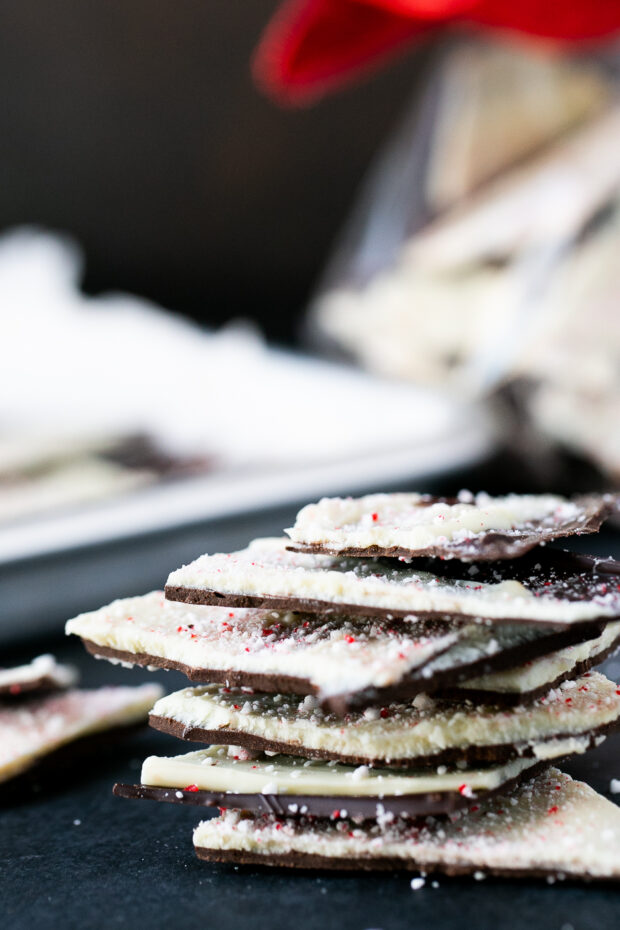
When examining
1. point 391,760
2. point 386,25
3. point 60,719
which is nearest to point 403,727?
point 391,760

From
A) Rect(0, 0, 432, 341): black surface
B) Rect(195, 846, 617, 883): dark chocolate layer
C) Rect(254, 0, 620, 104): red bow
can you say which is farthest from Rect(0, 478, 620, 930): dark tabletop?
Rect(0, 0, 432, 341): black surface

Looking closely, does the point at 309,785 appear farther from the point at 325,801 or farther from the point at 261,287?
the point at 261,287

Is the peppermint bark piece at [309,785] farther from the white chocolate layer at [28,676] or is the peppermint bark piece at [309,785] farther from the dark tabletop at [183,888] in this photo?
the white chocolate layer at [28,676]

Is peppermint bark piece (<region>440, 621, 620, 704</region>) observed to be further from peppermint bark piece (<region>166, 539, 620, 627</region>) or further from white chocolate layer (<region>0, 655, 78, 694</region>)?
white chocolate layer (<region>0, 655, 78, 694</region>)

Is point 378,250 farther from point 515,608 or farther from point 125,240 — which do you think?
point 515,608

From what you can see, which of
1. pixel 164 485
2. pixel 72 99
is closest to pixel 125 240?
pixel 72 99

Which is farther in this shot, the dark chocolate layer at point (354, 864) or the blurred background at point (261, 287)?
the blurred background at point (261, 287)

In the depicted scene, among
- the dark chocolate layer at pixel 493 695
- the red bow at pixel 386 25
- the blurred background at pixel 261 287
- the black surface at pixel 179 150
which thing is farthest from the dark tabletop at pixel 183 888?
the black surface at pixel 179 150
